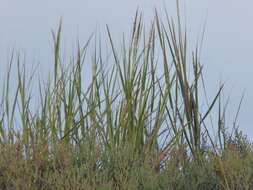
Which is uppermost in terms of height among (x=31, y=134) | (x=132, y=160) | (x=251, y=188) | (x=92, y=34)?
(x=92, y=34)

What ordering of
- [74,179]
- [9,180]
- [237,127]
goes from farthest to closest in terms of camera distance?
[237,127], [9,180], [74,179]

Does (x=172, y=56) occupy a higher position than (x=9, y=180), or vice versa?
(x=172, y=56)

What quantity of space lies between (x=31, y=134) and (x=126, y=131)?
584 mm

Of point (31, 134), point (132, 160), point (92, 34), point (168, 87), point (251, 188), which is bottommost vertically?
point (251, 188)

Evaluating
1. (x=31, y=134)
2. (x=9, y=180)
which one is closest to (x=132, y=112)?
(x=31, y=134)

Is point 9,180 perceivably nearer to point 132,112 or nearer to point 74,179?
point 74,179

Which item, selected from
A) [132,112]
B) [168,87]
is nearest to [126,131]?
[132,112]

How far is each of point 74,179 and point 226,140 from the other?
114cm

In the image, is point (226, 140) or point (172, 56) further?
point (172, 56)

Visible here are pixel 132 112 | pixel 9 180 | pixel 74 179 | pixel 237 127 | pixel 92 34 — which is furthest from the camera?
pixel 92 34

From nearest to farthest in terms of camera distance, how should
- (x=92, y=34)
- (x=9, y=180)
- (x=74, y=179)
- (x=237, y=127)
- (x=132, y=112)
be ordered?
(x=74, y=179) → (x=9, y=180) → (x=237, y=127) → (x=132, y=112) → (x=92, y=34)

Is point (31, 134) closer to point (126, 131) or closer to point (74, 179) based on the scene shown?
point (126, 131)

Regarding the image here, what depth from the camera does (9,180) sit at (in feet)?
10.0

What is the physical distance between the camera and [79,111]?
401 centimetres
